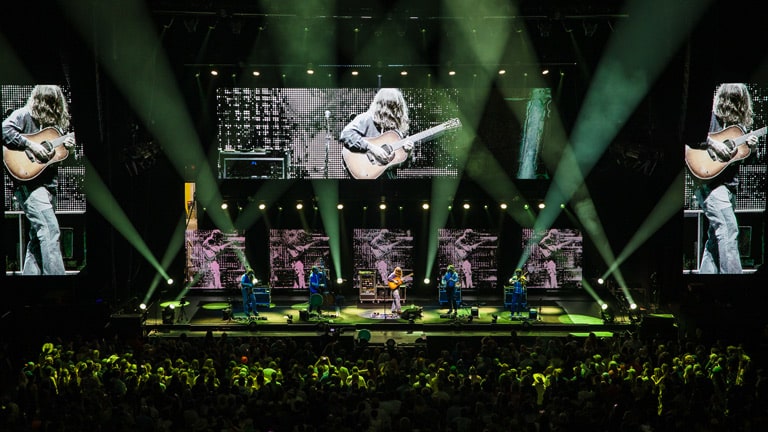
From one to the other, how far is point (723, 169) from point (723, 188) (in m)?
0.44

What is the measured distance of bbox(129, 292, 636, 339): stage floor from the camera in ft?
55.2

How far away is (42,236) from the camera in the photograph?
17922 millimetres

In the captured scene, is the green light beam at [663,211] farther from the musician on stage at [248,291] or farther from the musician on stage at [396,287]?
the musician on stage at [248,291]

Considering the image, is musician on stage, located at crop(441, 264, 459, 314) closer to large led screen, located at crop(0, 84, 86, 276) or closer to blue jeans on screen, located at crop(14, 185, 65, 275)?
large led screen, located at crop(0, 84, 86, 276)

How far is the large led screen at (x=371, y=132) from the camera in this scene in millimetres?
19500

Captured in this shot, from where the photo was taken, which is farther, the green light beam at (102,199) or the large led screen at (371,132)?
the large led screen at (371,132)

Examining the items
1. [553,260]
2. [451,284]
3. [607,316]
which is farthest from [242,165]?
[607,316]

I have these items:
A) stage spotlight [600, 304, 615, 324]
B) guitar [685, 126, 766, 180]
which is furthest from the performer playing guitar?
stage spotlight [600, 304, 615, 324]

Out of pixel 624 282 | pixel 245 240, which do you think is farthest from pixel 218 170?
pixel 624 282

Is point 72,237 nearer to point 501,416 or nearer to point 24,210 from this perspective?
point 24,210

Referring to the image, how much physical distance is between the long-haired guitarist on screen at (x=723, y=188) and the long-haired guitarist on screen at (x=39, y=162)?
14502 millimetres

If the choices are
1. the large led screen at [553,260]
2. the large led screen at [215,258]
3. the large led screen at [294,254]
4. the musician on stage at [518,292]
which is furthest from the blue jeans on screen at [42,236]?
the large led screen at [553,260]

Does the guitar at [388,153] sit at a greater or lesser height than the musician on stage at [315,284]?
greater

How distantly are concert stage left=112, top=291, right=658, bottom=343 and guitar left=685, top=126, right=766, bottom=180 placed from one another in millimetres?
3813
